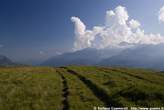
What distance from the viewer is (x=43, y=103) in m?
30.4

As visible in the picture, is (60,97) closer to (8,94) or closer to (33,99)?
(33,99)

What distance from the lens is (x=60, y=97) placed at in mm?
33906

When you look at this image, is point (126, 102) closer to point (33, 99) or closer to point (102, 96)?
point (102, 96)

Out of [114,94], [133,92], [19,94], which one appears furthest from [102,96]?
[19,94]

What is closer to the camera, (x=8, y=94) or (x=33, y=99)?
(x=33, y=99)

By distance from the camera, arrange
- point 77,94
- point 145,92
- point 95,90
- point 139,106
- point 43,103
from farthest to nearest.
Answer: point 95,90, point 77,94, point 145,92, point 43,103, point 139,106

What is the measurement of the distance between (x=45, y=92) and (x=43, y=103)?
7462 mm

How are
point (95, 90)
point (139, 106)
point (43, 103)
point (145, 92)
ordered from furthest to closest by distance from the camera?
point (95, 90)
point (145, 92)
point (43, 103)
point (139, 106)

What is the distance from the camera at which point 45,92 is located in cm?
3778

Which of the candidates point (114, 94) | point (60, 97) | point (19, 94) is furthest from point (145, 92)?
point (19, 94)

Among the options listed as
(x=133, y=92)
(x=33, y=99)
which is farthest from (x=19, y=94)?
(x=133, y=92)

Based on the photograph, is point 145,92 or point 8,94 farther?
point 8,94

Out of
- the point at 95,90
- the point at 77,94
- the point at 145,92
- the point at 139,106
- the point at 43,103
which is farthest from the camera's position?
the point at 95,90

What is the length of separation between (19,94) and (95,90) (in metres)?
10.5
